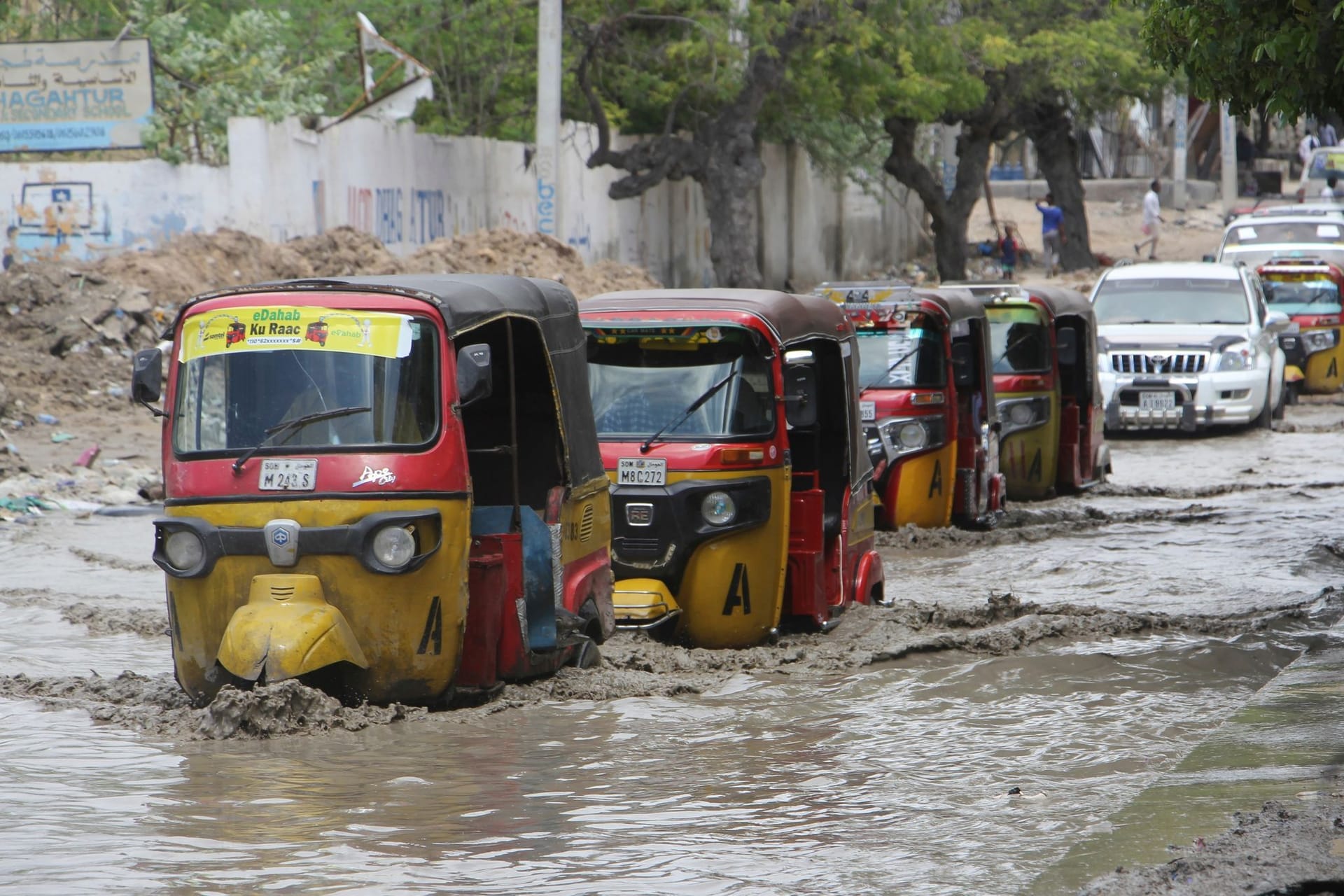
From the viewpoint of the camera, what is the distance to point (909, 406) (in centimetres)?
1368

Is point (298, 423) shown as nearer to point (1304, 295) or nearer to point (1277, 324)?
point (1277, 324)

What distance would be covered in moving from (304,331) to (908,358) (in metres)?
7.47

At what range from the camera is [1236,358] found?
21.2 metres

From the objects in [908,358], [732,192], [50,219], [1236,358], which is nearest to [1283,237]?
[732,192]

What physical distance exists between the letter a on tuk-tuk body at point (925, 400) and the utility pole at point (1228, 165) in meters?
36.2

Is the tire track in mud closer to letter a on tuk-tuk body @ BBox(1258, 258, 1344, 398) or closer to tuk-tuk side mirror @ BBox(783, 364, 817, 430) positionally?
tuk-tuk side mirror @ BBox(783, 364, 817, 430)

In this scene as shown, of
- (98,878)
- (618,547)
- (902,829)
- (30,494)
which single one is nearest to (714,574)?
(618,547)

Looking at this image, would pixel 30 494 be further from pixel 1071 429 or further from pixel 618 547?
pixel 1071 429

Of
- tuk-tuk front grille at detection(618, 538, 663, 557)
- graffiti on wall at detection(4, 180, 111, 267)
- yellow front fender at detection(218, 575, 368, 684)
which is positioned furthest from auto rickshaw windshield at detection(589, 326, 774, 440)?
graffiti on wall at detection(4, 180, 111, 267)

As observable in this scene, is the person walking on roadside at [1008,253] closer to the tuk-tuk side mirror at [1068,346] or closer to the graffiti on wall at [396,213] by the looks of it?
the graffiti on wall at [396,213]

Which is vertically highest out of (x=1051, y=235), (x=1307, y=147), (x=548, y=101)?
(x=1307, y=147)

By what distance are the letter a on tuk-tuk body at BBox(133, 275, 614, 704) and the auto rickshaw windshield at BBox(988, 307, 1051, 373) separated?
31.1ft

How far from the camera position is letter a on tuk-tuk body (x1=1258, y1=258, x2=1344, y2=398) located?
25.9 meters

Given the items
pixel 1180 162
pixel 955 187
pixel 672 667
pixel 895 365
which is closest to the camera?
pixel 672 667
